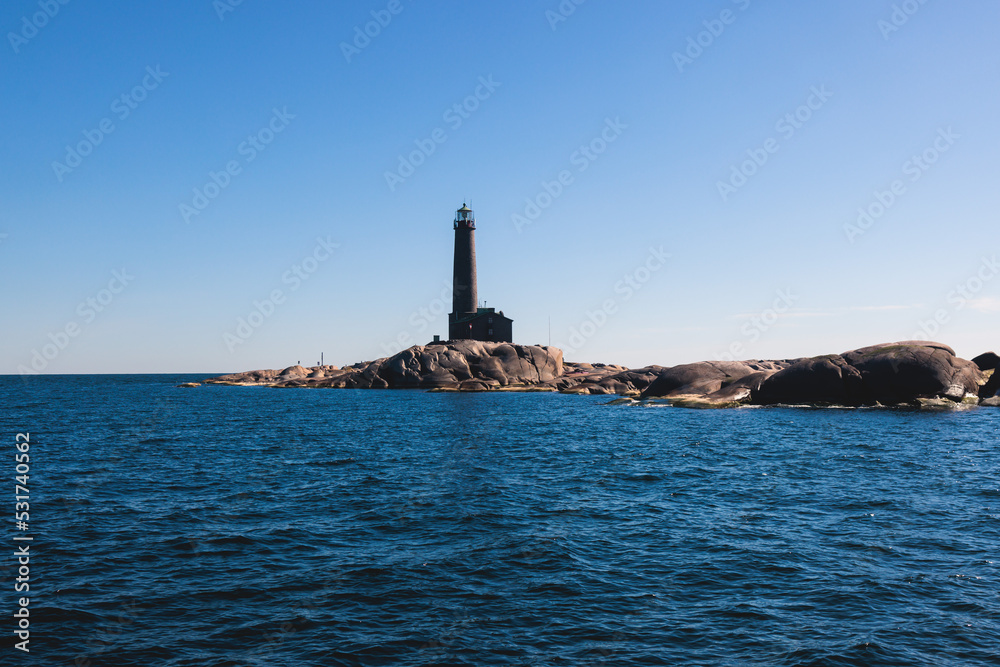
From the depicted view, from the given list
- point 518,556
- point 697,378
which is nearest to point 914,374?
point 697,378

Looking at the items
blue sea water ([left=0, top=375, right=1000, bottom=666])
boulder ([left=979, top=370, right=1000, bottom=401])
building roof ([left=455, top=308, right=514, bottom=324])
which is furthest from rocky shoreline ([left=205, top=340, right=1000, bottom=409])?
blue sea water ([left=0, top=375, right=1000, bottom=666])

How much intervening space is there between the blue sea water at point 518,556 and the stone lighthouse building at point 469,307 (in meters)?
57.1

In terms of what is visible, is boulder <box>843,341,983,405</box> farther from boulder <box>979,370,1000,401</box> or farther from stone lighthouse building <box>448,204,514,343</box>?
stone lighthouse building <box>448,204,514,343</box>

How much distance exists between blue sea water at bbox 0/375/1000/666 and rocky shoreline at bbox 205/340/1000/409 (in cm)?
1519

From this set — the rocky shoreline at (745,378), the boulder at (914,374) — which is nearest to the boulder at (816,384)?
the rocky shoreline at (745,378)

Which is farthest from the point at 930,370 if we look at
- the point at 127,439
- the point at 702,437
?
the point at 127,439

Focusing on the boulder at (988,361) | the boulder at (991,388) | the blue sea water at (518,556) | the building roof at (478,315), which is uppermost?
the building roof at (478,315)

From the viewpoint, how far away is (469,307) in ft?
274

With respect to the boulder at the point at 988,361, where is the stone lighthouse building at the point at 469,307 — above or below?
above

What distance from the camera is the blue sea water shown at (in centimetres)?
854

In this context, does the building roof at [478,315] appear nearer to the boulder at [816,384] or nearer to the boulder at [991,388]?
the boulder at [816,384]

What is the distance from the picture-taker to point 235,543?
43.0ft

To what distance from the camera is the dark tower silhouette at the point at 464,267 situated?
268ft

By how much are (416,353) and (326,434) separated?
43641 millimetres
